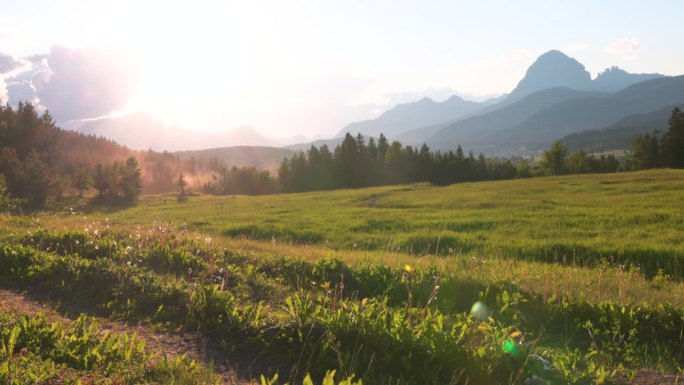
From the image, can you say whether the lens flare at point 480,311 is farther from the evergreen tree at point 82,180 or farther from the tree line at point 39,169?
the evergreen tree at point 82,180

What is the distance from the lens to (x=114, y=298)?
26.3 feet

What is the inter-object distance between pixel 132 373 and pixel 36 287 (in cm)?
533

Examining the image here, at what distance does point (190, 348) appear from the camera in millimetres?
6188

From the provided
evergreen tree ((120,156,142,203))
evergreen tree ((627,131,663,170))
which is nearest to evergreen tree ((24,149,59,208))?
evergreen tree ((120,156,142,203))

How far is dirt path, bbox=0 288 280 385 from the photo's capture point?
553 cm

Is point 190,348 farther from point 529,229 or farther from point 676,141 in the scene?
point 676,141

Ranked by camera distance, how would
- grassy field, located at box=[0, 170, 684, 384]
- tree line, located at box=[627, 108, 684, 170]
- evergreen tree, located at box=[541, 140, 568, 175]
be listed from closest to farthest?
grassy field, located at box=[0, 170, 684, 384] < tree line, located at box=[627, 108, 684, 170] < evergreen tree, located at box=[541, 140, 568, 175]

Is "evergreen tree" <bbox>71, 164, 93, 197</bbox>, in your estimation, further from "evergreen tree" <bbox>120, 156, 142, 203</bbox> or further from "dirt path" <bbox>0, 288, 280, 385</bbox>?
"dirt path" <bbox>0, 288, 280, 385</bbox>

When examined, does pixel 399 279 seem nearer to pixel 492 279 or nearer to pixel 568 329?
pixel 492 279

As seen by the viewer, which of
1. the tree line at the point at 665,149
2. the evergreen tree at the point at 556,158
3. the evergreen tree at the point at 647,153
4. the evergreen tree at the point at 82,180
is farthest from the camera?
the evergreen tree at the point at 556,158

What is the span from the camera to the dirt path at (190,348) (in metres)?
5.53

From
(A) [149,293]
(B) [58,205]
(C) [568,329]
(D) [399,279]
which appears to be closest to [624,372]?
(C) [568,329]

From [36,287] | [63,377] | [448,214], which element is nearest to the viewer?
[63,377]

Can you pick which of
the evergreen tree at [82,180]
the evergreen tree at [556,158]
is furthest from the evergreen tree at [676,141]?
the evergreen tree at [82,180]
